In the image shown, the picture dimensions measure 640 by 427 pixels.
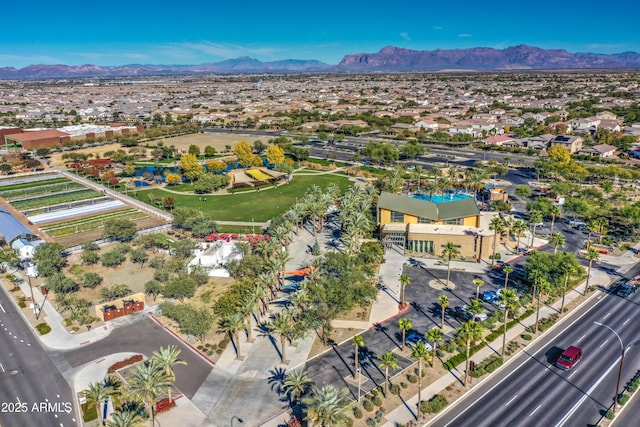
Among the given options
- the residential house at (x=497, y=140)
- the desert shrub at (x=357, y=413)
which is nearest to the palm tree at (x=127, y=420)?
the desert shrub at (x=357, y=413)

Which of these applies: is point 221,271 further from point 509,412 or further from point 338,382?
point 509,412

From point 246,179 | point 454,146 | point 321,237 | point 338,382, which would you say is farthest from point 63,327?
point 454,146

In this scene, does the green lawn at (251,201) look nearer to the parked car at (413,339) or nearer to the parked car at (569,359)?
the parked car at (413,339)

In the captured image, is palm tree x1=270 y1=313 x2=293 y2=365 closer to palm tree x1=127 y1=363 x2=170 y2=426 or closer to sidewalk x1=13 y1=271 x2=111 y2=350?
palm tree x1=127 y1=363 x2=170 y2=426

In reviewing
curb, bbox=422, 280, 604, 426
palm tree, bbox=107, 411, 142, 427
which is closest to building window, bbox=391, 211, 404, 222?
curb, bbox=422, 280, 604, 426

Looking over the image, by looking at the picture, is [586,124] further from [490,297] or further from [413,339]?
[413,339]

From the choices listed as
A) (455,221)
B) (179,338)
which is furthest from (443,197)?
(179,338)
